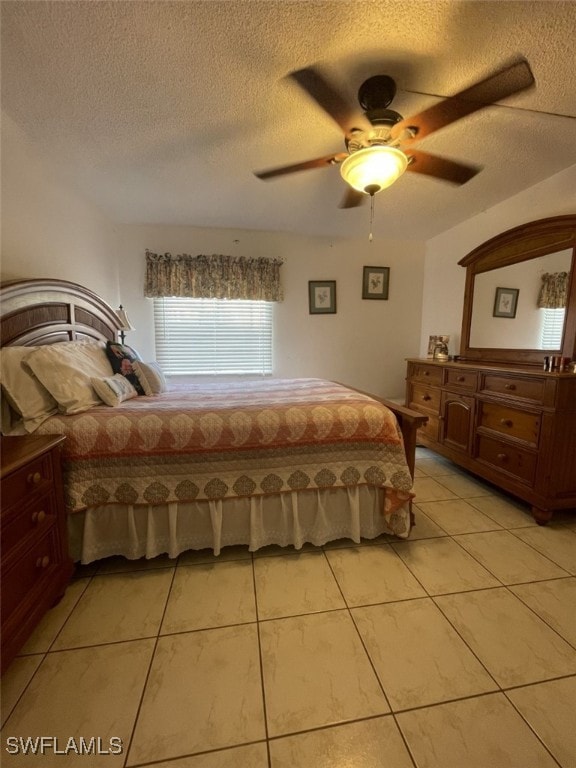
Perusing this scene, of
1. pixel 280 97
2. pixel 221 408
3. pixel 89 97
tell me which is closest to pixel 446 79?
pixel 280 97

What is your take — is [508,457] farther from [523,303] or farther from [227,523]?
[227,523]

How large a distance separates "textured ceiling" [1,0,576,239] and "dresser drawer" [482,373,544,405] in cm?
153

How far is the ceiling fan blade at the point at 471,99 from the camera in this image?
1323 millimetres

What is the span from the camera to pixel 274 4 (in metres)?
1.17

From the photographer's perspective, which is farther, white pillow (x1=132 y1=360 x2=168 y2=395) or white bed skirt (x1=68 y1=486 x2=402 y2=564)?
white pillow (x1=132 y1=360 x2=168 y2=395)

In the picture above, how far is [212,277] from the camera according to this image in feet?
11.2

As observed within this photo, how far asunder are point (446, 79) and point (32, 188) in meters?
2.49

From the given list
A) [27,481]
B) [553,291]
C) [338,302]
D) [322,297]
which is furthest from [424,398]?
[27,481]

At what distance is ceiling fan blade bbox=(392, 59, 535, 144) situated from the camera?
1.32 m

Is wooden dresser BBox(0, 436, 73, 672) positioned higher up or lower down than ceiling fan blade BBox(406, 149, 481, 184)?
lower down

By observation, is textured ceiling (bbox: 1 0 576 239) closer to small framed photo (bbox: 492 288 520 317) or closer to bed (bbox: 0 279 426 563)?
small framed photo (bbox: 492 288 520 317)

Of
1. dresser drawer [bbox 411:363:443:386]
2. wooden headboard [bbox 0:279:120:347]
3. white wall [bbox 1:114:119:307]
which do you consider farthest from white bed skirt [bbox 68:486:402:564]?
dresser drawer [bbox 411:363:443:386]

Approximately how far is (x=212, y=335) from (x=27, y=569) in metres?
2.72

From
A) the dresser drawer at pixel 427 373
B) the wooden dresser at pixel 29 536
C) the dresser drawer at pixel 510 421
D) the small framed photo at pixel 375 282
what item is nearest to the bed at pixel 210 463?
the wooden dresser at pixel 29 536
